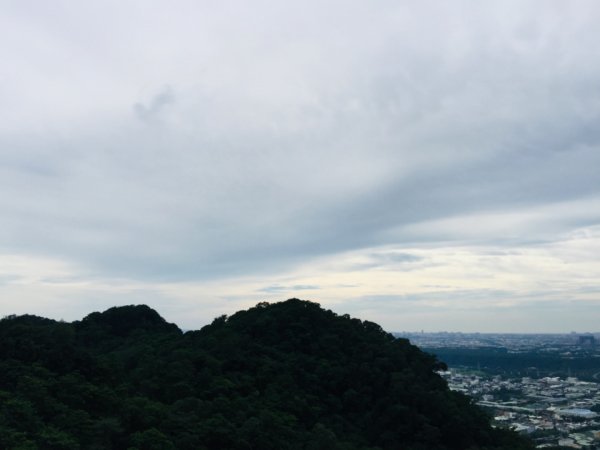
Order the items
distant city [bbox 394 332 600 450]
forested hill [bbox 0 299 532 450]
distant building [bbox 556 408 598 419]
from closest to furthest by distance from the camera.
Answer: forested hill [bbox 0 299 532 450]
distant city [bbox 394 332 600 450]
distant building [bbox 556 408 598 419]

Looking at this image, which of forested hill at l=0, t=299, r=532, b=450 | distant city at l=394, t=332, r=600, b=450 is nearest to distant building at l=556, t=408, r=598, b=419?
distant city at l=394, t=332, r=600, b=450

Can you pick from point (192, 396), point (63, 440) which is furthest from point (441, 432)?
point (63, 440)

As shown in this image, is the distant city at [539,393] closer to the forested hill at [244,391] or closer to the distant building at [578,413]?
the distant building at [578,413]

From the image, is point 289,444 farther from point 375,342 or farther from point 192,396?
point 375,342

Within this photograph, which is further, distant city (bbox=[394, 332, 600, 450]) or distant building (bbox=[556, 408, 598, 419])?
distant building (bbox=[556, 408, 598, 419])

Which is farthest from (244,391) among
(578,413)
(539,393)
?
(539,393)

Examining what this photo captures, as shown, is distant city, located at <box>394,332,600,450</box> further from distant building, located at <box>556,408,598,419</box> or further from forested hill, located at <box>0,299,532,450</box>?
forested hill, located at <box>0,299,532,450</box>

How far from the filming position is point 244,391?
74.0 ft

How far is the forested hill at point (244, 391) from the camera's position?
15984 mm

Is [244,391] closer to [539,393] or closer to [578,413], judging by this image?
[578,413]

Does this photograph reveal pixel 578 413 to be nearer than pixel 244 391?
No

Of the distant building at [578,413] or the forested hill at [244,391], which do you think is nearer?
the forested hill at [244,391]

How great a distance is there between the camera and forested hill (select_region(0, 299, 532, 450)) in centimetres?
1598

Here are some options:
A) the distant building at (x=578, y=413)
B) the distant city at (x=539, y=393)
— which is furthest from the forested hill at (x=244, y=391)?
the distant building at (x=578, y=413)
